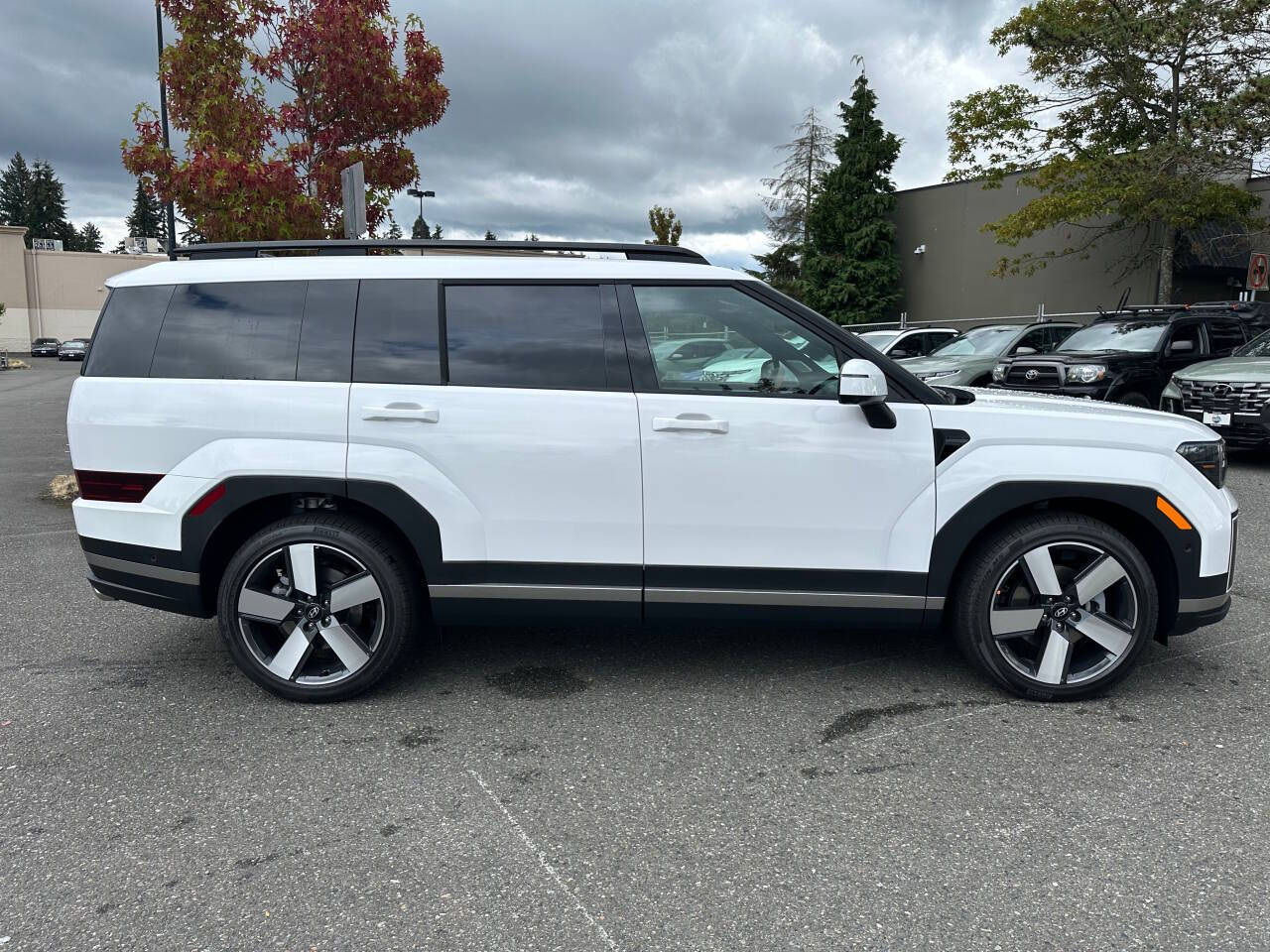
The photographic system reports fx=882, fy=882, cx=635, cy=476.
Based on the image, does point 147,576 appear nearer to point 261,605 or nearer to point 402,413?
point 261,605

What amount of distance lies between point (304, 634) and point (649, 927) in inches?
80.4

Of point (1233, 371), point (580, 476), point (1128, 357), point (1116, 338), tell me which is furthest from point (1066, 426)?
point (1116, 338)

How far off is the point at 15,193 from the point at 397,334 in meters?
141

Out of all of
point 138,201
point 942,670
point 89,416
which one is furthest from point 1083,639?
point 138,201

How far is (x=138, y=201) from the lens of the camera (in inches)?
4658

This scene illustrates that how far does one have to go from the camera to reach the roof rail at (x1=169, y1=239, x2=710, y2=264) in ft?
12.5

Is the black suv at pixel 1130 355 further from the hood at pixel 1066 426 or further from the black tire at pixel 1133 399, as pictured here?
the hood at pixel 1066 426

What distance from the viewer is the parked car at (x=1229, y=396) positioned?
30.1 feet

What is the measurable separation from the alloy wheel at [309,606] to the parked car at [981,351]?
975 cm

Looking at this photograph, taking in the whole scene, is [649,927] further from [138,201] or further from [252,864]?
[138,201]

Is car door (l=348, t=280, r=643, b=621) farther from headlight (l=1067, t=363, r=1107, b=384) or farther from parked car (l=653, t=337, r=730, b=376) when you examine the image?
headlight (l=1067, t=363, r=1107, b=384)

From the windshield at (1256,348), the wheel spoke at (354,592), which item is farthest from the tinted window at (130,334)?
the windshield at (1256,348)

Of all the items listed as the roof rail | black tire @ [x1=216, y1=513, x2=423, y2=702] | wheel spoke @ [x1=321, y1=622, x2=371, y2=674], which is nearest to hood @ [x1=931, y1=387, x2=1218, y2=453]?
the roof rail

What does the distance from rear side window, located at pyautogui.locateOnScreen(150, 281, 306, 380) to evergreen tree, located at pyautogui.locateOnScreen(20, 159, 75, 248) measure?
13192cm
